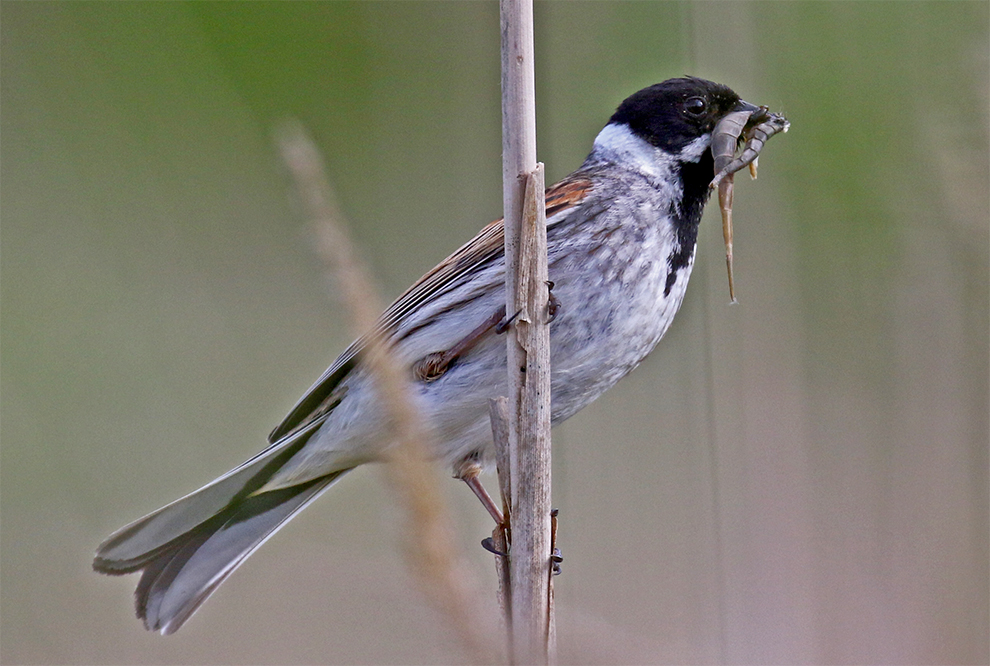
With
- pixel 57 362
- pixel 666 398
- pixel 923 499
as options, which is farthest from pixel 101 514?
pixel 923 499

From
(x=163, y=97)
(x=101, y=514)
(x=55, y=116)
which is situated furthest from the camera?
(x=163, y=97)

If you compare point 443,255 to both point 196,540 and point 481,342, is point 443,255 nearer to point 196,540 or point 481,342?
point 481,342

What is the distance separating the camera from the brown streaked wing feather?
1.96 m

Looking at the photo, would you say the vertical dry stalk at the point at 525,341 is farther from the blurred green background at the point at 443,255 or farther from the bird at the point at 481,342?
the bird at the point at 481,342

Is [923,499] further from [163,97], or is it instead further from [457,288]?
[163,97]

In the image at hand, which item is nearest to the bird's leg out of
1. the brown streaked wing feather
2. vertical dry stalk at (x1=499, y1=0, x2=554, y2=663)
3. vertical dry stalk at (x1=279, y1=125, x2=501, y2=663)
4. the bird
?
the bird

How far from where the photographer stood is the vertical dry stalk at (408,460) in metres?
0.72

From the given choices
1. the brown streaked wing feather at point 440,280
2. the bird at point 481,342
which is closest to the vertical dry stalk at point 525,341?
the bird at point 481,342

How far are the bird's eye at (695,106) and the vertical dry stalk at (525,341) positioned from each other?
3.47 feet

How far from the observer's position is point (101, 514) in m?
2.27

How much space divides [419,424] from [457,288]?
114cm

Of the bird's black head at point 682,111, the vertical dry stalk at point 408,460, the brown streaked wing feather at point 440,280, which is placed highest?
the bird's black head at point 682,111

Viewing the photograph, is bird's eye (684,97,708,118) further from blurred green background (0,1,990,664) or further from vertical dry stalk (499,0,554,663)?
vertical dry stalk (499,0,554,663)

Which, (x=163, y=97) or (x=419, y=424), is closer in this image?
(x=419, y=424)
